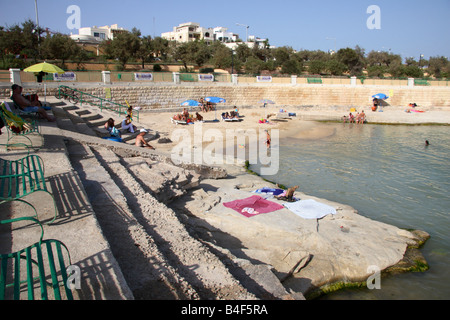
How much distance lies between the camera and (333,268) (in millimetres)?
6664

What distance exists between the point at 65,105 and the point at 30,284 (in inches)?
636

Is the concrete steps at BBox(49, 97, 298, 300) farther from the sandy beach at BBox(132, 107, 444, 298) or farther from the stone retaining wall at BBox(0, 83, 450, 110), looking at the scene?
the stone retaining wall at BBox(0, 83, 450, 110)

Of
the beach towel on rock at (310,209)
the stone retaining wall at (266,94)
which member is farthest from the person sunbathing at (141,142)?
the stone retaining wall at (266,94)

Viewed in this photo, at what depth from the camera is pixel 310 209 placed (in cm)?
889

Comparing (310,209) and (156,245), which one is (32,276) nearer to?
(156,245)

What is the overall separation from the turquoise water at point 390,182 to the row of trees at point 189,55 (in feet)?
79.2

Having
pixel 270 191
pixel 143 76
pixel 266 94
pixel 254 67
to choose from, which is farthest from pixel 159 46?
pixel 270 191

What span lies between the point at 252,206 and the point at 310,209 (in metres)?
1.69

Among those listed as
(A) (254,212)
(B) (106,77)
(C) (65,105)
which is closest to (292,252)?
(A) (254,212)

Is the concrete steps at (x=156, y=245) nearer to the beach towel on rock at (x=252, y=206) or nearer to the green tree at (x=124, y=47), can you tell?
the beach towel on rock at (x=252, y=206)

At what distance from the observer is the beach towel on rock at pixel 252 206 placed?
318 inches
